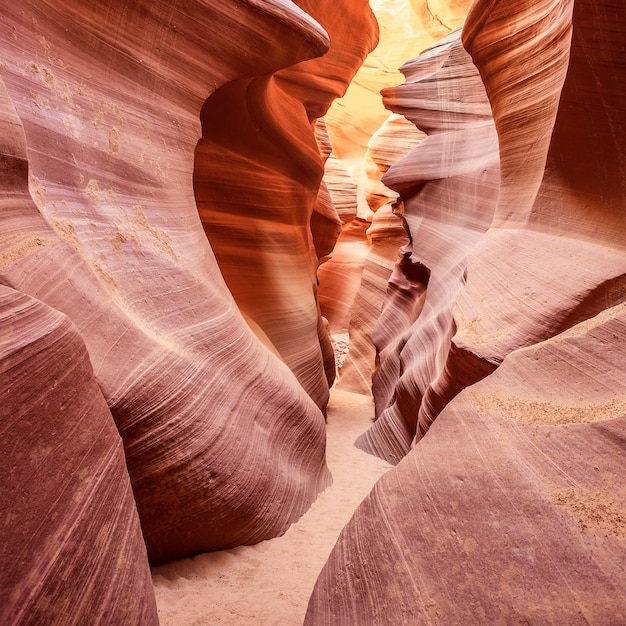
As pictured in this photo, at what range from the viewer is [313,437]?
13.2 ft

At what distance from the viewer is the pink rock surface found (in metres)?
2.24

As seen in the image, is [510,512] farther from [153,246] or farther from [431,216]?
[431,216]

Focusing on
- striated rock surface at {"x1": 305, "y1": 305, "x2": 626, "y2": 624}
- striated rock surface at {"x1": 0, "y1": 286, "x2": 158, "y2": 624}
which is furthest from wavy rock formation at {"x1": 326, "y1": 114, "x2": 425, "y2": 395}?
striated rock surface at {"x1": 0, "y1": 286, "x2": 158, "y2": 624}

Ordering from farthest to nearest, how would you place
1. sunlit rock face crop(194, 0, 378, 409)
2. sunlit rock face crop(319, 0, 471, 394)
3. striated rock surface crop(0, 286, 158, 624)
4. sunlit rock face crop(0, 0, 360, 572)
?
sunlit rock face crop(319, 0, 471, 394)
sunlit rock face crop(194, 0, 378, 409)
sunlit rock face crop(0, 0, 360, 572)
striated rock surface crop(0, 286, 158, 624)

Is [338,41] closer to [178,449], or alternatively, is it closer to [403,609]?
[178,449]

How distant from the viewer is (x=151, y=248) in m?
2.85

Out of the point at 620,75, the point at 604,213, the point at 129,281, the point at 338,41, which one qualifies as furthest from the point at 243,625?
the point at 338,41

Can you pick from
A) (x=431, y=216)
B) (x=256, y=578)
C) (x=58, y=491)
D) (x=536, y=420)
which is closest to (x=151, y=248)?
(x=58, y=491)

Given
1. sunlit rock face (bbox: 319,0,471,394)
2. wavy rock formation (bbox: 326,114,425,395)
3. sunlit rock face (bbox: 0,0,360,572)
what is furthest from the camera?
sunlit rock face (bbox: 319,0,471,394)

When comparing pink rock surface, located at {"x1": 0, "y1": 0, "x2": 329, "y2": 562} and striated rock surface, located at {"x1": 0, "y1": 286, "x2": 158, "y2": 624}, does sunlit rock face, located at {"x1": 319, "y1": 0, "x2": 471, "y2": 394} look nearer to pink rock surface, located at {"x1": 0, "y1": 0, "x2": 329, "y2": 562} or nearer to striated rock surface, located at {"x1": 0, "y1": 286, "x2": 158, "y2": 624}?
pink rock surface, located at {"x1": 0, "y1": 0, "x2": 329, "y2": 562}

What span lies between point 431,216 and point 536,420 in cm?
479

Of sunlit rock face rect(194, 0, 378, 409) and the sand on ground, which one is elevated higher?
sunlit rock face rect(194, 0, 378, 409)

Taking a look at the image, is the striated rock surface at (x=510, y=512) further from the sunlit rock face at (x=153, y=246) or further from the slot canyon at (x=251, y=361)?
the sunlit rock face at (x=153, y=246)

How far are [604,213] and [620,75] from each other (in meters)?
0.71
